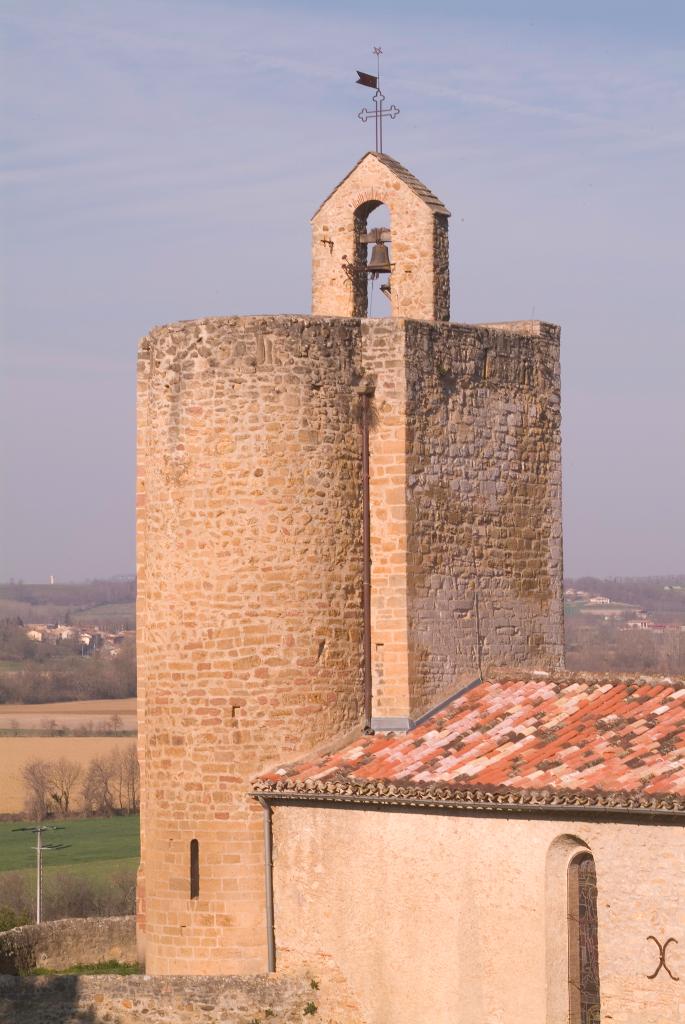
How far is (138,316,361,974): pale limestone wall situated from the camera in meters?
19.7

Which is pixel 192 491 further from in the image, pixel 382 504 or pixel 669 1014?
pixel 669 1014

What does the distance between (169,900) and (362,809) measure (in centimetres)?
263

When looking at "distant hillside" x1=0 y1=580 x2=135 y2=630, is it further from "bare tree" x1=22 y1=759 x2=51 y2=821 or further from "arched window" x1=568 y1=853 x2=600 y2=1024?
"arched window" x1=568 y1=853 x2=600 y2=1024

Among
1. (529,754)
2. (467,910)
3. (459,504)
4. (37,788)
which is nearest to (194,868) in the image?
(467,910)

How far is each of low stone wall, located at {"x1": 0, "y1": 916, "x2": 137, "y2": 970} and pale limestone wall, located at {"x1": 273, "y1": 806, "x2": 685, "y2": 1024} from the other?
14.5 ft

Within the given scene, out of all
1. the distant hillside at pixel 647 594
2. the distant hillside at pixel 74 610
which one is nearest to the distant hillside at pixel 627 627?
the distant hillside at pixel 647 594

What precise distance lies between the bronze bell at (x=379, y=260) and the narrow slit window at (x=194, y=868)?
6708mm

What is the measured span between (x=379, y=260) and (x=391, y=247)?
0.20 metres

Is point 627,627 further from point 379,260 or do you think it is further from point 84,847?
point 379,260

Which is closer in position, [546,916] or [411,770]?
[546,916]

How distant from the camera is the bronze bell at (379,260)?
21688mm

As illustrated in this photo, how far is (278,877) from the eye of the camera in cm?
1939

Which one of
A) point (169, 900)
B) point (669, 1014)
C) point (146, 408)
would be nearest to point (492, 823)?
point (669, 1014)

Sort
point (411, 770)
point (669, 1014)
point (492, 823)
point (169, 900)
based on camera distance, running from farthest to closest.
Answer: point (169, 900) < point (411, 770) < point (492, 823) < point (669, 1014)
